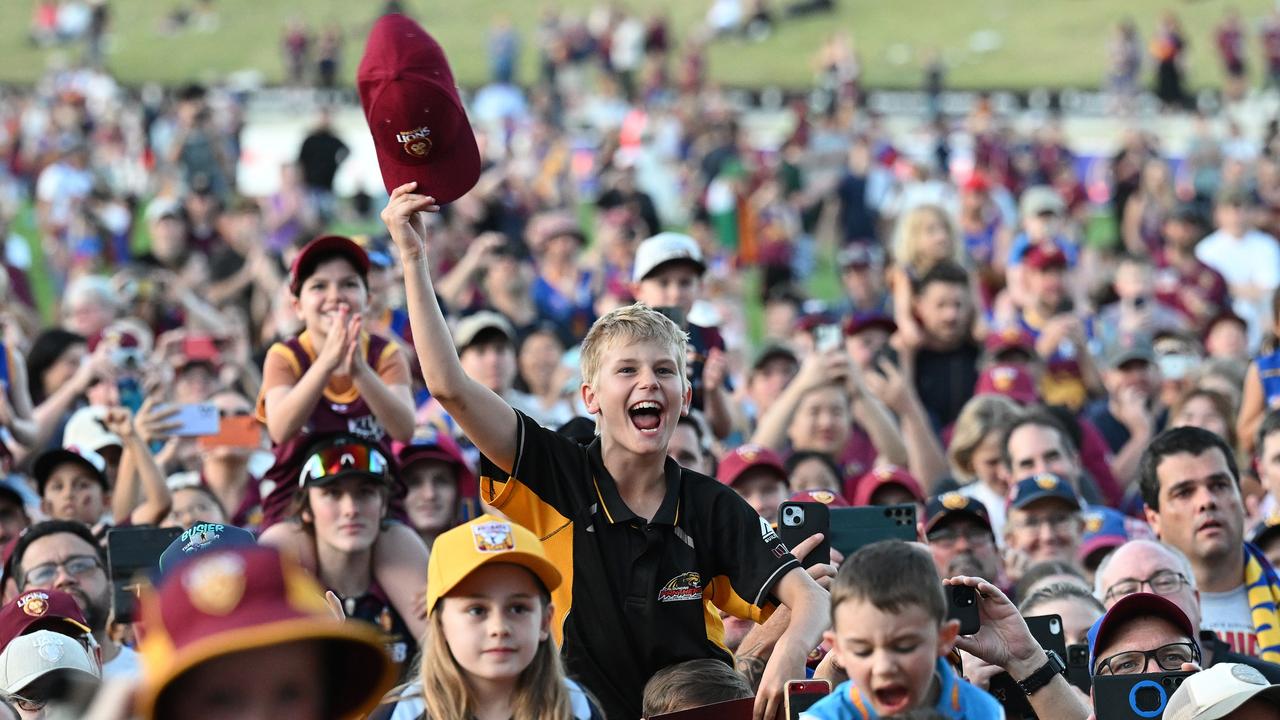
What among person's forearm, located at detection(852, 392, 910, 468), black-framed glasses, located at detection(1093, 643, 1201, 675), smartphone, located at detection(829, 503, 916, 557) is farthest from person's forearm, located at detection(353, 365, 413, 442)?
person's forearm, located at detection(852, 392, 910, 468)

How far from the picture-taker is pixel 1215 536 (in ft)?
22.0

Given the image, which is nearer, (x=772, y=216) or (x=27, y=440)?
(x=27, y=440)

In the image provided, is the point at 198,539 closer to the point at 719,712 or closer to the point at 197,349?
the point at 719,712

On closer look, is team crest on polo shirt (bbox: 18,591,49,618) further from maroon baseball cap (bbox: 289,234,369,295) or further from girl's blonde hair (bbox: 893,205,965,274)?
girl's blonde hair (bbox: 893,205,965,274)

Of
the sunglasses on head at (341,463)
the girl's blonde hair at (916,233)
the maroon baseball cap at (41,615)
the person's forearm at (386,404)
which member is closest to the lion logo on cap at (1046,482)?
the person's forearm at (386,404)

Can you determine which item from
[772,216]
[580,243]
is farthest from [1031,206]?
[772,216]

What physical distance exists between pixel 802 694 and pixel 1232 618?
3.01 m

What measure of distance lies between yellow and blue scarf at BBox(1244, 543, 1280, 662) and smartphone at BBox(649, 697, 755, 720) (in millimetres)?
2718

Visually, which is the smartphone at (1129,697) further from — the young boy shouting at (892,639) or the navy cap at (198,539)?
the navy cap at (198,539)

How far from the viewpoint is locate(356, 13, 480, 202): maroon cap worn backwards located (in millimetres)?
5070

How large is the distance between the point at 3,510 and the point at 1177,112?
29295 mm

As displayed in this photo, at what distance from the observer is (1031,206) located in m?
15.3

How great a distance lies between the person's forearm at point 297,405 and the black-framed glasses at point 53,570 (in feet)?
2.79

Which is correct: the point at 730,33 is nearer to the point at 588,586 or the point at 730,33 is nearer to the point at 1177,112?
the point at 1177,112
